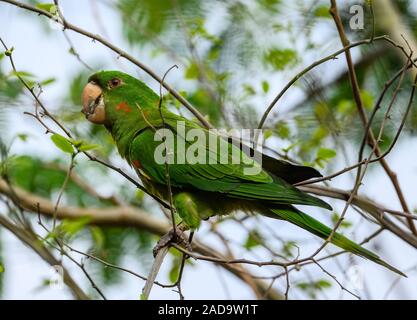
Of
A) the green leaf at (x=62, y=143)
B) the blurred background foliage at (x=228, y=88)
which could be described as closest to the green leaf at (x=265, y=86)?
the blurred background foliage at (x=228, y=88)

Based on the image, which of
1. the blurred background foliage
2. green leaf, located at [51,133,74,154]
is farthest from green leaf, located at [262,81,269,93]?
green leaf, located at [51,133,74,154]

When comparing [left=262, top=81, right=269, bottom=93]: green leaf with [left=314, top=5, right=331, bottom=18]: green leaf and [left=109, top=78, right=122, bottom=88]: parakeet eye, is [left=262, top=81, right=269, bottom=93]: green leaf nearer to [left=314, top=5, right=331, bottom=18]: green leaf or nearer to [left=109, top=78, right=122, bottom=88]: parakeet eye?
[left=314, top=5, right=331, bottom=18]: green leaf

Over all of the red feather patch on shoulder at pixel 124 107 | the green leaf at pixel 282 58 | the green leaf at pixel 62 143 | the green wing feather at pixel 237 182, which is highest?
the green leaf at pixel 282 58

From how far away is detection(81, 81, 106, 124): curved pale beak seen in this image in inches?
166

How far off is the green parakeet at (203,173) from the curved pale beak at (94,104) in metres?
0.09

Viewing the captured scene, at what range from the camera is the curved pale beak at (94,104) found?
13.8 ft

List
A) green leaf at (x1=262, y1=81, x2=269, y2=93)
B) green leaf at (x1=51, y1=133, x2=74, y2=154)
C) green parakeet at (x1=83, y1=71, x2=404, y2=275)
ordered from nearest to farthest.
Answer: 1. green leaf at (x1=51, y1=133, x2=74, y2=154)
2. green parakeet at (x1=83, y1=71, x2=404, y2=275)
3. green leaf at (x1=262, y1=81, x2=269, y2=93)

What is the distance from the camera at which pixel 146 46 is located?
5.62 m

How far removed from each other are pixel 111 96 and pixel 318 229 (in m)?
1.47

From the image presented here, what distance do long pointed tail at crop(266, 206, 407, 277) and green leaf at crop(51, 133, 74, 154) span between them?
1140 millimetres

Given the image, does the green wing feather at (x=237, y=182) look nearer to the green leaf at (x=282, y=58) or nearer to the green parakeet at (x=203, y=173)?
the green parakeet at (x=203, y=173)
